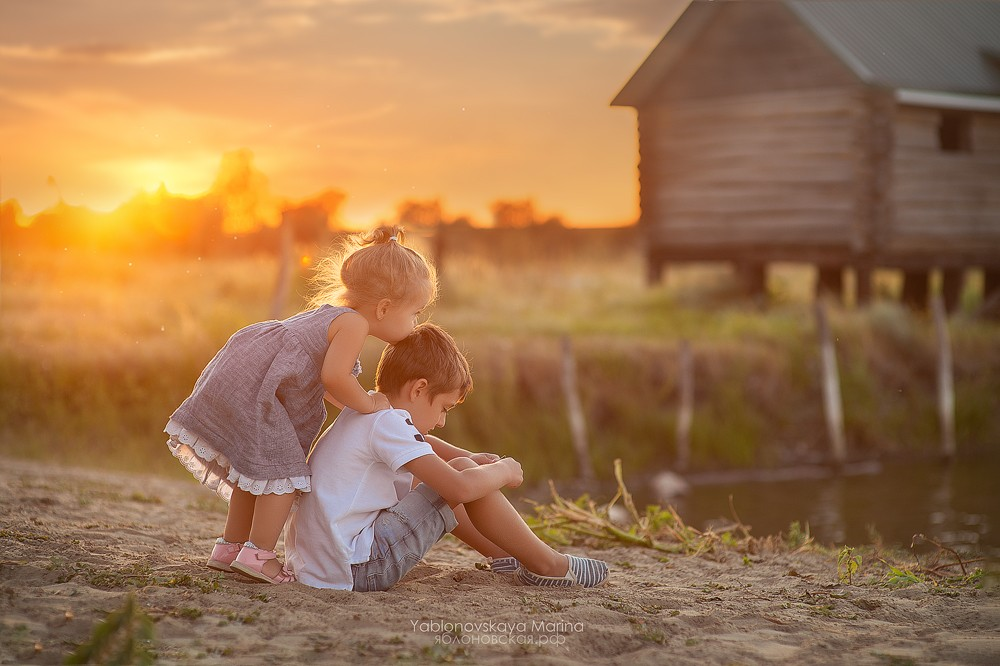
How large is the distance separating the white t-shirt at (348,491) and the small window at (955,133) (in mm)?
16458

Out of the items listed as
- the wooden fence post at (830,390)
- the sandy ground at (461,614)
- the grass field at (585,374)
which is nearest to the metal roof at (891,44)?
the grass field at (585,374)

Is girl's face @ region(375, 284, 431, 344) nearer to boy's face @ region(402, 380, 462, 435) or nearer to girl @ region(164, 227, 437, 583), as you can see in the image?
girl @ region(164, 227, 437, 583)

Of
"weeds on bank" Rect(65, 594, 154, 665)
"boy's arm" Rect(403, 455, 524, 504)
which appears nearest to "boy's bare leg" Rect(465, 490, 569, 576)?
"boy's arm" Rect(403, 455, 524, 504)

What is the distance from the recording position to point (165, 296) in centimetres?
1636

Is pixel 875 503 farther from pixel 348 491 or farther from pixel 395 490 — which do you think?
pixel 348 491

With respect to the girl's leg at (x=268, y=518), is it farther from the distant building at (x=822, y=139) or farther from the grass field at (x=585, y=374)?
the distant building at (x=822, y=139)

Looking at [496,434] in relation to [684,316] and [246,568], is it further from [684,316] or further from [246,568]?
[246,568]

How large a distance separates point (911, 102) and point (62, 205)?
14.4m

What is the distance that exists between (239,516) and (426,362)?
3.16 feet

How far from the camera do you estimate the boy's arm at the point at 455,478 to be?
3.88 metres

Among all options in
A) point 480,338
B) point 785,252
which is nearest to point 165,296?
point 480,338

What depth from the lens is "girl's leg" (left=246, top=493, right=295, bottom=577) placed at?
4.01 meters

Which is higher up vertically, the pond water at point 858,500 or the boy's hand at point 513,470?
the boy's hand at point 513,470

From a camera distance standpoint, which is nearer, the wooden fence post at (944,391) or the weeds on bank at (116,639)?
the weeds on bank at (116,639)
